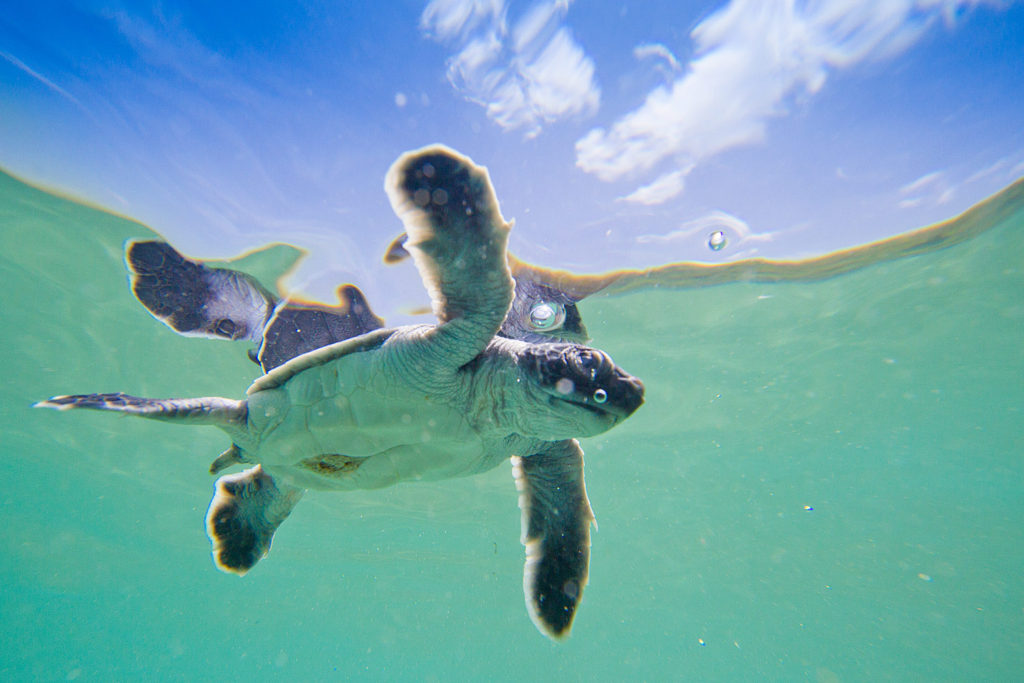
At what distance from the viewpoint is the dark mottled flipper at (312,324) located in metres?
7.57

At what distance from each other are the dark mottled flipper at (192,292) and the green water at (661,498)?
0.99 metres

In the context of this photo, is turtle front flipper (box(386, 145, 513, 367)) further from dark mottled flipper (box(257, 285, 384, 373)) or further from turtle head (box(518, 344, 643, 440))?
dark mottled flipper (box(257, 285, 384, 373))

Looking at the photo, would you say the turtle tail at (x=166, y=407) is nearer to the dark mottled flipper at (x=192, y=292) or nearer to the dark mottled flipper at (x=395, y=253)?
the dark mottled flipper at (x=395, y=253)

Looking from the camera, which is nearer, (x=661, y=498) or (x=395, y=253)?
(x=395, y=253)

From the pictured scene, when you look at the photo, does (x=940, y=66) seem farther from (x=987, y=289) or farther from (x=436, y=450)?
(x=436, y=450)

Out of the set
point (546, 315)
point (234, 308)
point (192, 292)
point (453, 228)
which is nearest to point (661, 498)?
point (546, 315)

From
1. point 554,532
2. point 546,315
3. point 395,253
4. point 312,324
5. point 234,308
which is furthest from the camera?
point 312,324

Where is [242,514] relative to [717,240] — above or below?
below

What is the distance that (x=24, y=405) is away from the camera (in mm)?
13289

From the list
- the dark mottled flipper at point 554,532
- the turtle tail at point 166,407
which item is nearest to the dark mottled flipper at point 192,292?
the turtle tail at point 166,407

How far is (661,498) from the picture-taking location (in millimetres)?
17766

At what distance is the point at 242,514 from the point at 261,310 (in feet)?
13.1

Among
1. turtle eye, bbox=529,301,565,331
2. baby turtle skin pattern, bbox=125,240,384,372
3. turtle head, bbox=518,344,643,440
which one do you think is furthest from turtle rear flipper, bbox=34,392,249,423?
turtle eye, bbox=529,301,565,331

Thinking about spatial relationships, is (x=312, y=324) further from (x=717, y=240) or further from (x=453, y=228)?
(x=717, y=240)
